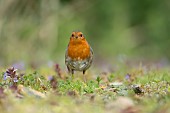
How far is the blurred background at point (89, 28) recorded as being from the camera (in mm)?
14180

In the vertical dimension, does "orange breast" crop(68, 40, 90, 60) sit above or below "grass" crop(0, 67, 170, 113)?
above

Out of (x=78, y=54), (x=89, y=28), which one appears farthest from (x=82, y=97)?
(x=89, y=28)

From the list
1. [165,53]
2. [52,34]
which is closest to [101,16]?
[165,53]

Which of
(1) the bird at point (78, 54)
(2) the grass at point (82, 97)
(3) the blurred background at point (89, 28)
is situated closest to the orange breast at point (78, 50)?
(1) the bird at point (78, 54)

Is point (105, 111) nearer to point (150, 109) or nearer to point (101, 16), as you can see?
point (150, 109)

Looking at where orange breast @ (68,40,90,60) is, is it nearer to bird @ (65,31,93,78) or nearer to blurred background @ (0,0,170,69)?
bird @ (65,31,93,78)

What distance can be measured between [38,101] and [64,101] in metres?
0.22

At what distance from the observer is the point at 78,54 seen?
788 centimetres

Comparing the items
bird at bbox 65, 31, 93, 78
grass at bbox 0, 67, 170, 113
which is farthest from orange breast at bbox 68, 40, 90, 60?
grass at bbox 0, 67, 170, 113

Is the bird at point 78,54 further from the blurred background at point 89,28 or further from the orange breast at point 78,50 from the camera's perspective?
the blurred background at point 89,28

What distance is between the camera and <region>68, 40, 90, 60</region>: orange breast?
7.86 m

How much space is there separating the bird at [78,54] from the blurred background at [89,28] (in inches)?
204

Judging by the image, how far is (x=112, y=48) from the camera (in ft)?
55.9

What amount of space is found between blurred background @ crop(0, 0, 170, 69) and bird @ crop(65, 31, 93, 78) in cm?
518
